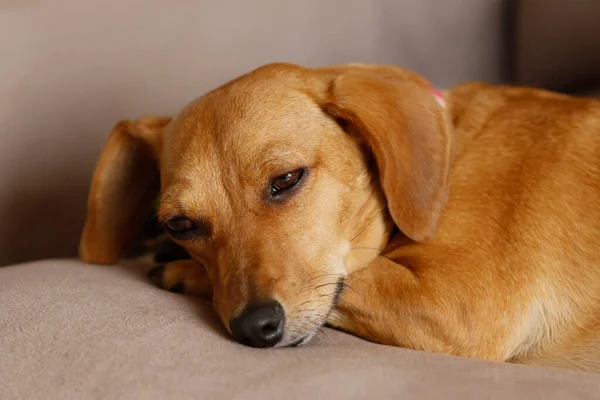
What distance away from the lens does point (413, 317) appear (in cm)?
146

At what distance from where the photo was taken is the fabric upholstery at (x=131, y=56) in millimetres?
2174

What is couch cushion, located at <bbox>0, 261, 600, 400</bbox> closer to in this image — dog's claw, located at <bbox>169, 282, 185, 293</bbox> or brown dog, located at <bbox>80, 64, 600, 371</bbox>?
brown dog, located at <bbox>80, 64, 600, 371</bbox>

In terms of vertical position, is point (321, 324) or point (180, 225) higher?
point (180, 225)

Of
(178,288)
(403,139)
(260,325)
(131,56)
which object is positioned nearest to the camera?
(260,325)

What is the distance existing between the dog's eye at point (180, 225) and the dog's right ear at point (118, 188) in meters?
0.32

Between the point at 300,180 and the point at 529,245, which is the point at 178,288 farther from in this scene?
the point at 529,245

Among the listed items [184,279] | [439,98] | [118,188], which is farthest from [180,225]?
[439,98]

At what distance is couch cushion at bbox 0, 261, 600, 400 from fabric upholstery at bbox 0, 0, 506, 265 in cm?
83

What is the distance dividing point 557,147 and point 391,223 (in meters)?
0.42

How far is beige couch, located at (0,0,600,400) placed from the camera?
3.81 ft

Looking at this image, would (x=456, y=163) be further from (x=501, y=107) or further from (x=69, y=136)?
(x=69, y=136)

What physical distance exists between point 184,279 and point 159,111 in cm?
88

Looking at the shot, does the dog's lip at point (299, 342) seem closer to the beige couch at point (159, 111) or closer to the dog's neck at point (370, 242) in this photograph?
the beige couch at point (159, 111)

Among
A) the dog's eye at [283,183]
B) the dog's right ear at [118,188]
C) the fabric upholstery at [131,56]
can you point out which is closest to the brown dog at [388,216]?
the dog's eye at [283,183]
